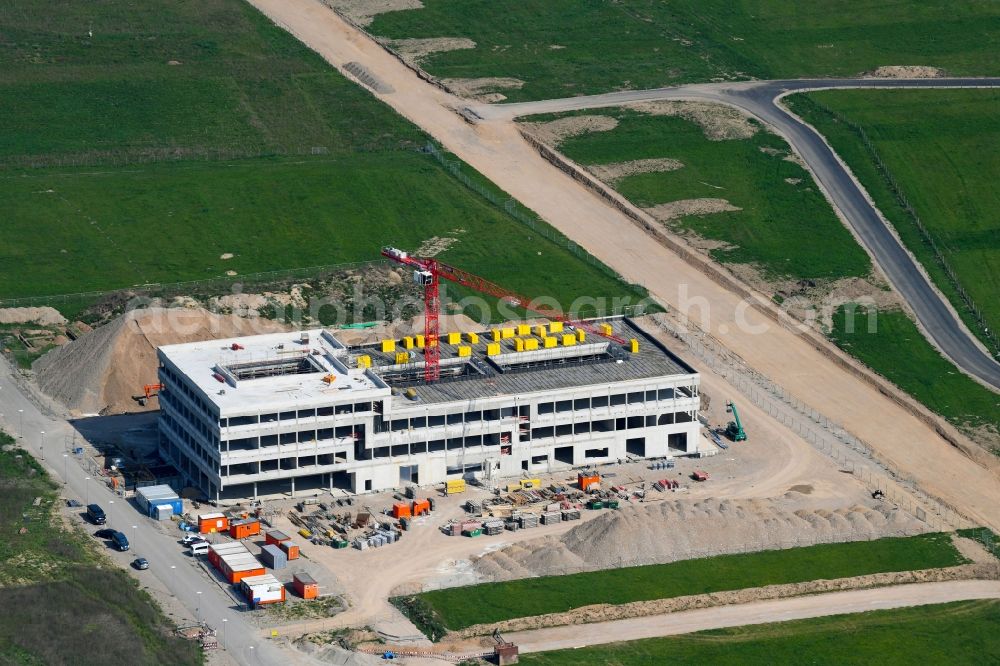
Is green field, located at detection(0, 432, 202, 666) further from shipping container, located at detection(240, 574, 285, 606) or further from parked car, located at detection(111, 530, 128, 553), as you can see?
shipping container, located at detection(240, 574, 285, 606)

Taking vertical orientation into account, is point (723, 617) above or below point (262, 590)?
below

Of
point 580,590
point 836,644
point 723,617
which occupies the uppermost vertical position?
point 580,590

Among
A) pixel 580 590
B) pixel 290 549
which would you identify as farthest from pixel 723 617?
pixel 290 549

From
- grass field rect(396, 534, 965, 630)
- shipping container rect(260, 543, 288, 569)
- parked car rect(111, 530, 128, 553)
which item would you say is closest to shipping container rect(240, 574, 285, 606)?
shipping container rect(260, 543, 288, 569)

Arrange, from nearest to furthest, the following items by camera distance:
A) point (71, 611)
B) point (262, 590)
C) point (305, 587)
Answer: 1. point (71, 611)
2. point (262, 590)
3. point (305, 587)

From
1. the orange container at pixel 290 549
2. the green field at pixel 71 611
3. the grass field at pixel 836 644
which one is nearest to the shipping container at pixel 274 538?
the orange container at pixel 290 549

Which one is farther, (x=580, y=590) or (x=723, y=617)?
(x=580, y=590)

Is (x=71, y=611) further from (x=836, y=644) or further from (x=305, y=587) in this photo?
(x=836, y=644)

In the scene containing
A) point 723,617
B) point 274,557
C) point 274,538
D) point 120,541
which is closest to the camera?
point 723,617
